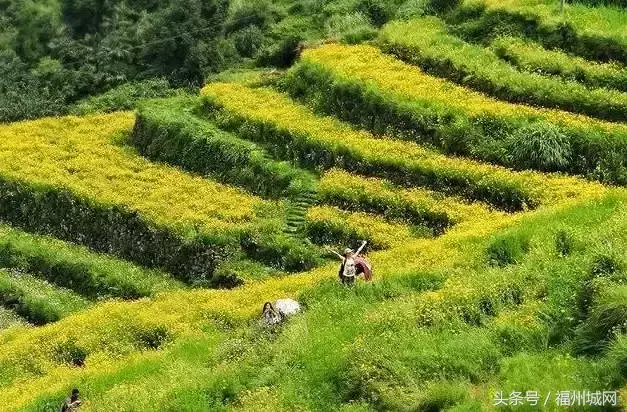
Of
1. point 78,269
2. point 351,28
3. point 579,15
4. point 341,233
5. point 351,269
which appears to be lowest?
point 78,269

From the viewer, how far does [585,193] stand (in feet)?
94.5

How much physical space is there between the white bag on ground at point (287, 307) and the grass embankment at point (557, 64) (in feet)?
62.9

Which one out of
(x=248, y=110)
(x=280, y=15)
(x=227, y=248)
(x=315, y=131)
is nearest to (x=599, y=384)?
(x=227, y=248)

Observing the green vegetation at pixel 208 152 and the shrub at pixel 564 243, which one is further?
the green vegetation at pixel 208 152

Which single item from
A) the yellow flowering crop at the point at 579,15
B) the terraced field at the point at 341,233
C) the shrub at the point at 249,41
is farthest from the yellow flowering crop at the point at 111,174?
the yellow flowering crop at the point at 579,15

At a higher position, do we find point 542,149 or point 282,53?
point 542,149

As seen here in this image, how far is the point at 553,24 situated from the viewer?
3912 centimetres

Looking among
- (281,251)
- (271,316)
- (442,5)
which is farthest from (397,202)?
(442,5)

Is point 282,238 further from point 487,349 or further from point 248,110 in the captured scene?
point 487,349

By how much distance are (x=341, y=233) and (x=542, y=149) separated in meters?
→ 8.35

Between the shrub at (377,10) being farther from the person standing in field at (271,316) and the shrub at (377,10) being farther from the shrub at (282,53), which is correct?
the person standing in field at (271,316)

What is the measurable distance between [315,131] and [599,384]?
82.4ft

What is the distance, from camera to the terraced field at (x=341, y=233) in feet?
55.7

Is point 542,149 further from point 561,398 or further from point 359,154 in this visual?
point 561,398
